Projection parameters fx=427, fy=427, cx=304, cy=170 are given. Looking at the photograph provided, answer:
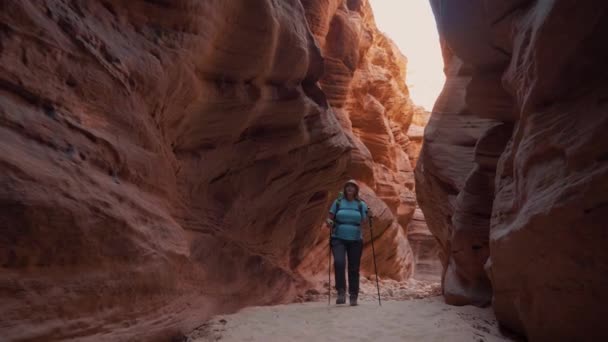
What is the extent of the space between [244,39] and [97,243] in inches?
150

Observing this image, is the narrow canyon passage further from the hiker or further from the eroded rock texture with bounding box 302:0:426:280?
the eroded rock texture with bounding box 302:0:426:280

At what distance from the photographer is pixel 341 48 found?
48.7 feet

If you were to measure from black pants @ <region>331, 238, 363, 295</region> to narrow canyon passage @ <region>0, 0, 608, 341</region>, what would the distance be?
609mm

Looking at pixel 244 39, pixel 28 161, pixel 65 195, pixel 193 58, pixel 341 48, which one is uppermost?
pixel 341 48

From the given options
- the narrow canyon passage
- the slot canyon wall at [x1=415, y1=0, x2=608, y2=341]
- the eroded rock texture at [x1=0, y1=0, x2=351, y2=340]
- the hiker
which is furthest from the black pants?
the slot canyon wall at [x1=415, y1=0, x2=608, y2=341]

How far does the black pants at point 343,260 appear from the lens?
6891 millimetres

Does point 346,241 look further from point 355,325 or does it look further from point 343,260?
point 355,325

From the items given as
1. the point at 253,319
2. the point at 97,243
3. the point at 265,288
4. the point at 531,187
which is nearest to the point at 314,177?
the point at 265,288

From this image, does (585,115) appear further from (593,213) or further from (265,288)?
(265,288)

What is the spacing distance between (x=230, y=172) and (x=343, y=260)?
99.5 inches

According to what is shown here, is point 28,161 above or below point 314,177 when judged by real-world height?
below

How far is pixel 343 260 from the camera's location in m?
7.03

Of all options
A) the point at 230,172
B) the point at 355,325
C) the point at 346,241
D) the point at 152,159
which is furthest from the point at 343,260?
the point at 152,159

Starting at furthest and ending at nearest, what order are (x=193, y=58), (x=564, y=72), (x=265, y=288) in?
1. (x=265, y=288)
2. (x=193, y=58)
3. (x=564, y=72)
